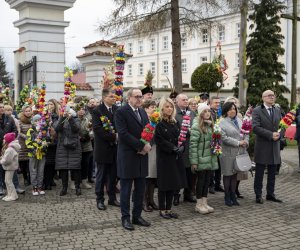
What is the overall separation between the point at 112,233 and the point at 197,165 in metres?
1.90

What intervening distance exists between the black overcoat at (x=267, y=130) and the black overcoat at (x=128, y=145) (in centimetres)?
256

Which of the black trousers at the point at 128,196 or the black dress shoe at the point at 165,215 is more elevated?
the black trousers at the point at 128,196

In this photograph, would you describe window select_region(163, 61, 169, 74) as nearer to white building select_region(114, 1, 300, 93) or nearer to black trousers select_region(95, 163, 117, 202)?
white building select_region(114, 1, 300, 93)

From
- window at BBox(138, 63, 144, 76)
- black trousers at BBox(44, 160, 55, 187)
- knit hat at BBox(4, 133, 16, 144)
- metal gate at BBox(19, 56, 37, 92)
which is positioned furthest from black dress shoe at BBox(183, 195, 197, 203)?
window at BBox(138, 63, 144, 76)

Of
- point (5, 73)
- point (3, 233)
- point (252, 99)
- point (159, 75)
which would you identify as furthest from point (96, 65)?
point (5, 73)

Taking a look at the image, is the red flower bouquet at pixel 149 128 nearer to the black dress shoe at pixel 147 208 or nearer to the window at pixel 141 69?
the black dress shoe at pixel 147 208

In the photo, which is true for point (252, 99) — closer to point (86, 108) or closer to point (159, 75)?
point (86, 108)

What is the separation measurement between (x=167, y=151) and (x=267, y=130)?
223 centimetres

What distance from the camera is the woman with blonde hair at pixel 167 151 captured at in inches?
255

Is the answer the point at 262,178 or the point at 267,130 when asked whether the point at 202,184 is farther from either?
the point at 267,130

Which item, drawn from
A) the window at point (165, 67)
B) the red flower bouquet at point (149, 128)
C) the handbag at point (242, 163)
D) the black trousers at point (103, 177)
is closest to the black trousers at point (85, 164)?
the black trousers at point (103, 177)

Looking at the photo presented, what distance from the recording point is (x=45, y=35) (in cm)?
1135

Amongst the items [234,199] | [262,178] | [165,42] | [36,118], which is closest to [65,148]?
[36,118]

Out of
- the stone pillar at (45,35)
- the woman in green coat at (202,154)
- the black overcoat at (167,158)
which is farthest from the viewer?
the stone pillar at (45,35)
